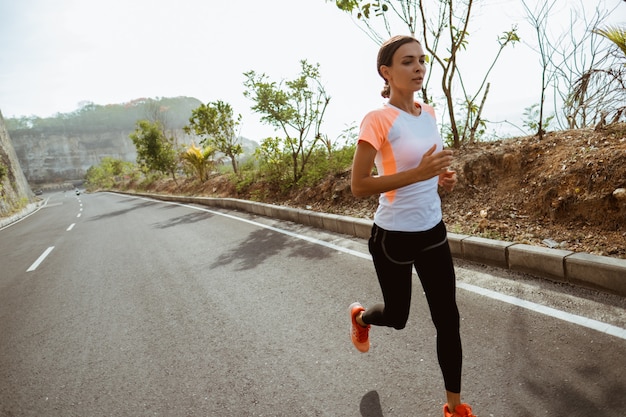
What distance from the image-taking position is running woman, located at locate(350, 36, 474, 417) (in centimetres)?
167

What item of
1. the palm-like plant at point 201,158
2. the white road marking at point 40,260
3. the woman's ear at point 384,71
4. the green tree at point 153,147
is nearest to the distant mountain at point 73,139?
the green tree at point 153,147

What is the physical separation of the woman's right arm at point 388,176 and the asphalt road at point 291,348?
1.31 m

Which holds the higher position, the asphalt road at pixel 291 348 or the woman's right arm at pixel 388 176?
the woman's right arm at pixel 388 176

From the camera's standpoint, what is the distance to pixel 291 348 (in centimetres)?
276

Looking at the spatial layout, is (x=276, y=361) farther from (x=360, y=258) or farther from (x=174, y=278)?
(x=174, y=278)

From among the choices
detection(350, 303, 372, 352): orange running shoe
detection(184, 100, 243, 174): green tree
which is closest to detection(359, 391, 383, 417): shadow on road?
detection(350, 303, 372, 352): orange running shoe

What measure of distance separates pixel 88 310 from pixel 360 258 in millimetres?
Result: 3380

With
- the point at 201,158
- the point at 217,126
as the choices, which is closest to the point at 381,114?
the point at 217,126

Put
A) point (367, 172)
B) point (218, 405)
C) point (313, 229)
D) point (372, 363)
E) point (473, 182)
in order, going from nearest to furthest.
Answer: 1. point (367, 172)
2. point (218, 405)
3. point (372, 363)
4. point (473, 182)
5. point (313, 229)

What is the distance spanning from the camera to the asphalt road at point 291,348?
2.07 metres

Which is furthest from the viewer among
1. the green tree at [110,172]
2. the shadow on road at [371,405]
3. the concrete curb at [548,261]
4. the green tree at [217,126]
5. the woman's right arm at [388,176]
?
the green tree at [110,172]

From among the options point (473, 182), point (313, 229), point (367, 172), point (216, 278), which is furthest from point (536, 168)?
point (216, 278)

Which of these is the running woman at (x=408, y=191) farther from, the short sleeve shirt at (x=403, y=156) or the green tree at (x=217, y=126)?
the green tree at (x=217, y=126)

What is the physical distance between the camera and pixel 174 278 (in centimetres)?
488
